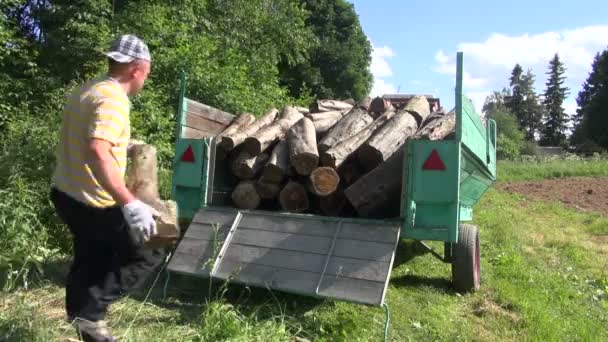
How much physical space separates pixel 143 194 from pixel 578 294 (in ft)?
15.7

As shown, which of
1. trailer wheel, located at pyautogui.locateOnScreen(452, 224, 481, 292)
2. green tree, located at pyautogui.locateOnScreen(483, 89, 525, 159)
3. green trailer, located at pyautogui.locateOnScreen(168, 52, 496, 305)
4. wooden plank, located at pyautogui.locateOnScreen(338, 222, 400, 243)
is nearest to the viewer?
green trailer, located at pyautogui.locateOnScreen(168, 52, 496, 305)

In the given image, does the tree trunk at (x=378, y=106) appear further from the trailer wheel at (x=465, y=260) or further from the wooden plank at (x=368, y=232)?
→ the wooden plank at (x=368, y=232)

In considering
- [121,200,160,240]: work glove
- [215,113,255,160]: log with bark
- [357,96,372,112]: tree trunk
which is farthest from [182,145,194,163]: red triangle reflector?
[121,200,160,240]: work glove

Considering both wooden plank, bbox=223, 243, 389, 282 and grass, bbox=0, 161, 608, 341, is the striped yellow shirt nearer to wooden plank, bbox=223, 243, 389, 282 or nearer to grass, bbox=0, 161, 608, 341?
grass, bbox=0, 161, 608, 341

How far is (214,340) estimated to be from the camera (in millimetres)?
3553

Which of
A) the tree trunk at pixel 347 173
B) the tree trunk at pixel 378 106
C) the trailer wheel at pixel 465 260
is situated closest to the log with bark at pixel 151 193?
the tree trunk at pixel 347 173

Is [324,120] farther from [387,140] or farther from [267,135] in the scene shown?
[387,140]

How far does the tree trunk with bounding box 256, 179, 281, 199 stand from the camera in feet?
17.5

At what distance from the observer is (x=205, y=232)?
4785mm

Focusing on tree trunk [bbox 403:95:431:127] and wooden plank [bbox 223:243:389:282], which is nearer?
wooden plank [bbox 223:243:389:282]

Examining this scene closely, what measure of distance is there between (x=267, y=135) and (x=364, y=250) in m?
1.82

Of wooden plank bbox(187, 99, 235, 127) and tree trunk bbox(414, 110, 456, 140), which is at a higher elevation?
wooden plank bbox(187, 99, 235, 127)

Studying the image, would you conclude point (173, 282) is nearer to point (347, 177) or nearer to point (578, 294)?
point (347, 177)

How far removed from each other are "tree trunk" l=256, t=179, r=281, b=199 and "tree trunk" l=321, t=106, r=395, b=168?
525mm
